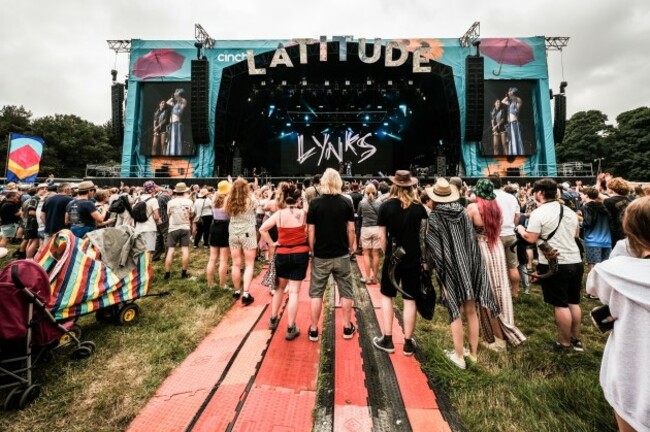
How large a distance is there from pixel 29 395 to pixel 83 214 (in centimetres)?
292

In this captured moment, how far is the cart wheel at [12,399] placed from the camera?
2167 mm

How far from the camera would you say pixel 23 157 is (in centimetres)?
884

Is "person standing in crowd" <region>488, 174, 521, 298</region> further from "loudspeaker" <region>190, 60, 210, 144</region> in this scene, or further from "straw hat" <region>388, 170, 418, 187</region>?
"loudspeaker" <region>190, 60, 210, 144</region>

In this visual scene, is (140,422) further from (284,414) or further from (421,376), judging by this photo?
(421,376)

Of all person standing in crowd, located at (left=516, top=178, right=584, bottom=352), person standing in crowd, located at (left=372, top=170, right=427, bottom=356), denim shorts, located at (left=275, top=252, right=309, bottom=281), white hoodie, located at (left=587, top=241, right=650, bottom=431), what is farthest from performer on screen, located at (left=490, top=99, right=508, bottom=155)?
white hoodie, located at (left=587, top=241, right=650, bottom=431)

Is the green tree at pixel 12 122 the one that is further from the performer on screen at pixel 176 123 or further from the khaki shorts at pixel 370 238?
the khaki shorts at pixel 370 238

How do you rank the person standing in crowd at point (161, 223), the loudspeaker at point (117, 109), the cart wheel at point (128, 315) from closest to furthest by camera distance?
the cart wheel at point (128, 315)
the person standing in crowd at point (161, 223)
the loudspeaker at point (117, 109)

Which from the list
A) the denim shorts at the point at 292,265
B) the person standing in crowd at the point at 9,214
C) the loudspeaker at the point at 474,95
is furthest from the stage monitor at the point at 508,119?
the person standing in crowd at the point at 9,214

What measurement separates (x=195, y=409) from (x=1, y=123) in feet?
172

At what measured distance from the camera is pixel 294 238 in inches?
123

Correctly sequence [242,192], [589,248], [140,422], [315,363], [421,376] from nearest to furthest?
[140,422] → [421,376] → [315,363] → [242,192] → [589,248]

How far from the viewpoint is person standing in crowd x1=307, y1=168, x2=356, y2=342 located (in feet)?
9.66

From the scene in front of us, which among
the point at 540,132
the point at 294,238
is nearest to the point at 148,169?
the point at 294,238

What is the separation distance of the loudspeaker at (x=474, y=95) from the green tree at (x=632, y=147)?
1212 inches
